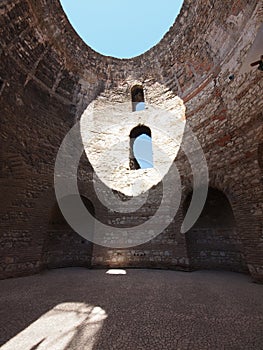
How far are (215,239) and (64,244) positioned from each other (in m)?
5.15

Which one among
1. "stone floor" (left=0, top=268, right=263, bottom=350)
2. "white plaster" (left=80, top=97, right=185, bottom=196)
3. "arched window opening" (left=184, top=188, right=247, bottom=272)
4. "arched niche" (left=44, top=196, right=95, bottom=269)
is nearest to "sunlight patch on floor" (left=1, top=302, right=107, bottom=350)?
"stone floor" (left=0, top=268, right=263, bottom=350)

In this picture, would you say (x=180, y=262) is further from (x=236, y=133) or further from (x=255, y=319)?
(x=236, y=133)

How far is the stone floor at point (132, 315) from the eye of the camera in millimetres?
1730

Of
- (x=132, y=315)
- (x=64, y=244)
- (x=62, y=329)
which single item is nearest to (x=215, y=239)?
(x=132, y=315)

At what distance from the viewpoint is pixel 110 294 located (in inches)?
121

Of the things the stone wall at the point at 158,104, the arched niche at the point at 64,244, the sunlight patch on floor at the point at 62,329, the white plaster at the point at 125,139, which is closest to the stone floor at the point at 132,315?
the sunlight patch on floor at the point at 62,329

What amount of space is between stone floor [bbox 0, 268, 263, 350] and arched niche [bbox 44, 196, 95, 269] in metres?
2.05

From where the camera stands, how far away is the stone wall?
166 inches

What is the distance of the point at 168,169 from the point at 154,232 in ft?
7.50

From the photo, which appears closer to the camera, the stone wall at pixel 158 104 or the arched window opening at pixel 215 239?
the stone wall at pixel 158 104

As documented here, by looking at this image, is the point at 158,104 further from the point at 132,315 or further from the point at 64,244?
the point at 132,315

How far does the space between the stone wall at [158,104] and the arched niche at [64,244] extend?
1.40 feet

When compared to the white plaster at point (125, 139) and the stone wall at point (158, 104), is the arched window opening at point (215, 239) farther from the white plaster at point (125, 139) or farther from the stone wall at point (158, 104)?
the white plaster at point (125, 139)

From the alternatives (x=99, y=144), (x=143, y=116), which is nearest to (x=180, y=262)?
(x=99, y=144)
